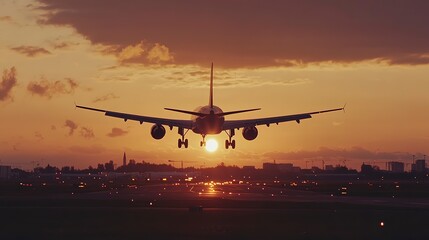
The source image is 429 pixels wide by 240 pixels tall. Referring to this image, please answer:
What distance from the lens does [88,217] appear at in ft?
188

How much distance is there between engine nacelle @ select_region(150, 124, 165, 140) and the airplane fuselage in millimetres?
5023

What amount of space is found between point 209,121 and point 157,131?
8.31 meters

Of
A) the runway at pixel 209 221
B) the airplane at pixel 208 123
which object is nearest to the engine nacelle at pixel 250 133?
the airplane at pixel 208 123

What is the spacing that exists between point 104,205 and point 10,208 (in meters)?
10.3

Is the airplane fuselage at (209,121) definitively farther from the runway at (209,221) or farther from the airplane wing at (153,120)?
the runway at (209,221)

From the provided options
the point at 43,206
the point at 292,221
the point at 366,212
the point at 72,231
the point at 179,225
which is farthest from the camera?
the point at 43,206

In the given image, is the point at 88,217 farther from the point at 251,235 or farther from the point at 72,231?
the point at 251,235

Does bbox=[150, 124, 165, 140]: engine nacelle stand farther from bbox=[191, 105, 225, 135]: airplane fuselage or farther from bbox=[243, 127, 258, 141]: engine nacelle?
bbox=[243, 127, 258, 141]: engine nacelle

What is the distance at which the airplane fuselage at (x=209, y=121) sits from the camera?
96.6m

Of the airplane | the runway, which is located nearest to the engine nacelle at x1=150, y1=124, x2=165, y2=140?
the airplane

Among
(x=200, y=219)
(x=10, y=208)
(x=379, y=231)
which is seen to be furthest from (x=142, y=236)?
(x=10, y=208)

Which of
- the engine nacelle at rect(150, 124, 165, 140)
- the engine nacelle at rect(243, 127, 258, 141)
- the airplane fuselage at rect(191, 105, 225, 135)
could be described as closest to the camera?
the airplane fuselage at rect(191, 105, 225, 135)

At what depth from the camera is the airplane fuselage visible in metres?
96.6

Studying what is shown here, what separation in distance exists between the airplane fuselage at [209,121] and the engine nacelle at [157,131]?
5023 millimetres
